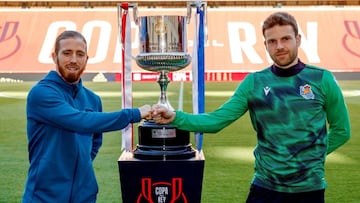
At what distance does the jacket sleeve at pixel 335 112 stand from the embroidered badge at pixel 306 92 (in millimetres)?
57

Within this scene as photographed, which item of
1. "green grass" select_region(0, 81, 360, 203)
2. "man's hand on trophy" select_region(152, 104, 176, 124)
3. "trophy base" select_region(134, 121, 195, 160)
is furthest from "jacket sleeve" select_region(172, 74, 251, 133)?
"green grass" select_region(0, 81, 360, 203)

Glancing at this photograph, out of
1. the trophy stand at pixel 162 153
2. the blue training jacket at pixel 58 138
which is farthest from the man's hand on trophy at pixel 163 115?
the trophy stand at pixel 162 153

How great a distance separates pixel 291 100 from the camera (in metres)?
2.16

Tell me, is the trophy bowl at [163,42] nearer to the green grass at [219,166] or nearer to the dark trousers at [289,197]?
the dark trousers at [289,197]

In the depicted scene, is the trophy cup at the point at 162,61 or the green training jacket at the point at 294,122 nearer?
the green training jacket at the point at 294,122

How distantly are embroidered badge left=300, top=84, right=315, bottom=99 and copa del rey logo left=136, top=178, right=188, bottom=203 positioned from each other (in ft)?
3.01

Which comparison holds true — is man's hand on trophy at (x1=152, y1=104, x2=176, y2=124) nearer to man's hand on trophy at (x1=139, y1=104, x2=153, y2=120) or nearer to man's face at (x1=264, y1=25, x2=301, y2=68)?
man's hand on trophy at (x1=139, y1=104, x2=153, y2=120)

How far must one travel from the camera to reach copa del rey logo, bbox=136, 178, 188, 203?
9.44 feet

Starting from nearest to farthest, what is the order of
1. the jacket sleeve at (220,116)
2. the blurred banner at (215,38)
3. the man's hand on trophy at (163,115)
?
the jacket sleeve at (220,116) → the man's hand on trophy at (163,115) → the blurred banner at (215,38)

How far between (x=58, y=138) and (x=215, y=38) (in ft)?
63.3

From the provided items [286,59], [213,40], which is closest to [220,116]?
[286,59]

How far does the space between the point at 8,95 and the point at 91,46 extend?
7837mm

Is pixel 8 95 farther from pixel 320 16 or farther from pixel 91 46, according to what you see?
pixel 320 16

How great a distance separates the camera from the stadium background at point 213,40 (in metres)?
19.7
